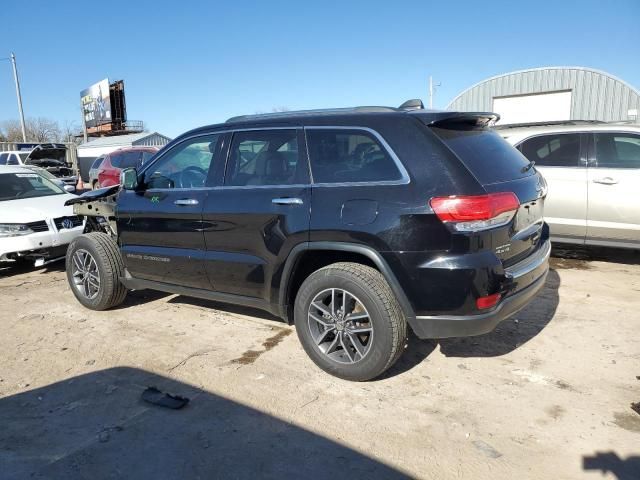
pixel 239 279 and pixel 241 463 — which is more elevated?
pixel 239 279

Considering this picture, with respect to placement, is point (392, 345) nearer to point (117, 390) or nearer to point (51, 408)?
point (117, 390)

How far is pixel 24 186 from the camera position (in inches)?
301

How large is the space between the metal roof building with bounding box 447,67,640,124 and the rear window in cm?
1917

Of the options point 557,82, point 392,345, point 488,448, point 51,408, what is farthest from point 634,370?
point 557,82

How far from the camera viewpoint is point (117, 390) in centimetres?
344

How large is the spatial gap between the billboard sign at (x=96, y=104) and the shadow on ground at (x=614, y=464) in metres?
52.6

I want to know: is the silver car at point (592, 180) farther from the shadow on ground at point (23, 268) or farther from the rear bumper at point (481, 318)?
the shadow on ground at point (23, 268)

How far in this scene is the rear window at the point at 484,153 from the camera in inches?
123

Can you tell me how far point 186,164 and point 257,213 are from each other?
115 centimetres

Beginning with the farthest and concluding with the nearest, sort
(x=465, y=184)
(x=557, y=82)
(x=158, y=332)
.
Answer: (x=557, y=82), (x=158, y=332), (x=465, y=184)

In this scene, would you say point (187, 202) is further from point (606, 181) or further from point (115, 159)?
→ point (115, 159)

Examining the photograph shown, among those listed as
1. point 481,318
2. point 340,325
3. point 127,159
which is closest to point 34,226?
point 340,325

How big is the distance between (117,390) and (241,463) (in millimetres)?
1295

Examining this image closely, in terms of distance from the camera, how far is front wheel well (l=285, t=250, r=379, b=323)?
3379mm
